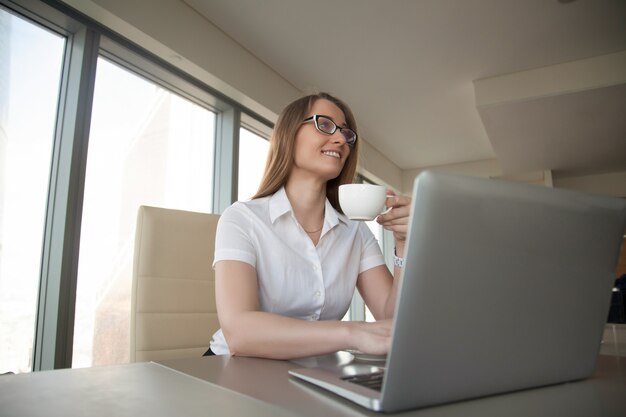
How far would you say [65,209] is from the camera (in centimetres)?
210

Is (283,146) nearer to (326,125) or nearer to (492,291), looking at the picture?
(326,125)

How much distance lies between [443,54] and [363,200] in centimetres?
316

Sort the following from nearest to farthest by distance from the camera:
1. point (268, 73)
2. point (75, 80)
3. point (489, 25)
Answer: point (75, 80) → point (489, 25) → point (268, 73)

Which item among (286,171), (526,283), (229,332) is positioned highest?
(286,171)

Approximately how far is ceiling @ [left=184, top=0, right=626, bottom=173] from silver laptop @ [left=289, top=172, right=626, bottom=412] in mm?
2644

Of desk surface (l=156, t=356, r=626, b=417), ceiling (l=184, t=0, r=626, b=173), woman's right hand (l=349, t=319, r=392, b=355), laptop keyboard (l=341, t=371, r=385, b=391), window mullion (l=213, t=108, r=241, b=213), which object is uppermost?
ceiling (l=184, t=0, r=626, b=173)

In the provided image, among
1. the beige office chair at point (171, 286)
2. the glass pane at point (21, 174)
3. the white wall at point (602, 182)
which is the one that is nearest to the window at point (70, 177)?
the glass pane at point (21, 174)

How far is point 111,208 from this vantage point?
2.46m

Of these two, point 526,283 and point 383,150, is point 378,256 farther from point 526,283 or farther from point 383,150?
point 383,150

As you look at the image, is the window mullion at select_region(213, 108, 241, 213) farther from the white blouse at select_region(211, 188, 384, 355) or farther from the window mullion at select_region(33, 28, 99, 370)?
the white blouse at select_region(211, 188, 384, 355)

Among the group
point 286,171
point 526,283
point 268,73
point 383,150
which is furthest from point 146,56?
point 383,150

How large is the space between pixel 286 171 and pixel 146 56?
1.80 meters

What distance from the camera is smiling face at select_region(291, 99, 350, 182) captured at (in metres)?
1.39

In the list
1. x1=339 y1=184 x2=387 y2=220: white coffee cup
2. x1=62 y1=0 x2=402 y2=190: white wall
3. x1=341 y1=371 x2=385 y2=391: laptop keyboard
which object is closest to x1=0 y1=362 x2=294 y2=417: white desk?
x1=341 y1=371 x2=385 y2=391: laptop keyboard
